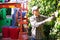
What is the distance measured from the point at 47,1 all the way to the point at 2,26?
6.36m

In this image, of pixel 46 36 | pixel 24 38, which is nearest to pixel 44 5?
pixel 46 36

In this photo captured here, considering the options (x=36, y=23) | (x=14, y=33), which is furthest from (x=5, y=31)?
(x=36, y=23)

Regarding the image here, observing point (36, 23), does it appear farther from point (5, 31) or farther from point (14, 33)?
point (5, 31)

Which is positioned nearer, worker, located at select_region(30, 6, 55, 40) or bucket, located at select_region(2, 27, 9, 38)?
worker, located at select_region(30, 6, 55, 40)

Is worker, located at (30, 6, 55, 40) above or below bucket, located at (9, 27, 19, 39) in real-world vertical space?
above

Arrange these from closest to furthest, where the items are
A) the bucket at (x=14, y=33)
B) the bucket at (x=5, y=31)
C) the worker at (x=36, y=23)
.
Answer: the worker at (x=36, y=23) < the bucket at (x=14, y=33) < the bucket at (x=5, y=31)

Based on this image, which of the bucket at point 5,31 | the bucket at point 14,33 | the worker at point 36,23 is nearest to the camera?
the worker at point 36,23

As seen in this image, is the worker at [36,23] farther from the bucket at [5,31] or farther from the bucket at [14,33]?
the bucket at [5,31]

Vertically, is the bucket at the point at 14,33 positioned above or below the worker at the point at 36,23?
below

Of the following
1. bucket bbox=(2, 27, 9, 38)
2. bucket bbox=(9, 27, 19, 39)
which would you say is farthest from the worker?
bucket bbox=(2, 27, 9, 38)

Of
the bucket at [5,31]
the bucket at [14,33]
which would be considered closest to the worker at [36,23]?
the bucket at [14,33]

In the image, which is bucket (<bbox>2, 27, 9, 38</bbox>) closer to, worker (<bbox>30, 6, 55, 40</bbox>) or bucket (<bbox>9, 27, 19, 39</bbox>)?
bucket (<bbox>9, 27, 19, 39</bbox>)

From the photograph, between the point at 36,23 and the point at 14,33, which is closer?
the point at 36,23

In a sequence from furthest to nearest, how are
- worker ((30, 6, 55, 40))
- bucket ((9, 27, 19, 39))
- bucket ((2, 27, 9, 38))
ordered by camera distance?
bucket ((2, 27, 9, 38))
bucket ((9, 27, 19, 39))
worker ((30, 6, 55, 40))
